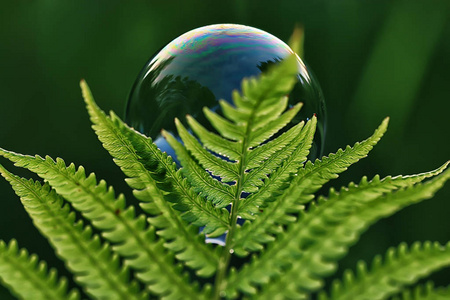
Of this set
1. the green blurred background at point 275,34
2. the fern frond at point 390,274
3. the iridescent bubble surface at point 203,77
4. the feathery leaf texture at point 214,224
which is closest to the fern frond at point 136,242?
the feathery leaf texture at point 214,224

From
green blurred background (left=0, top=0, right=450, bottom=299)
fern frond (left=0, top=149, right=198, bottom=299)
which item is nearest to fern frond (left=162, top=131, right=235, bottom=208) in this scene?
fern frond (left=0, top=149, right=198, bottom=299)

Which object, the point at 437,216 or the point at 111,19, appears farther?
the point at 111,19

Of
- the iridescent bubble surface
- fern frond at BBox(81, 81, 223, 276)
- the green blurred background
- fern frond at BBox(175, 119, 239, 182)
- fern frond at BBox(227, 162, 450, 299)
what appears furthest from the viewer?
the green blurred background

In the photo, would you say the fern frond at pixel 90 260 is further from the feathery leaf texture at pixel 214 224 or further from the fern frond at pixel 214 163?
the fern frond at pixel 214 163

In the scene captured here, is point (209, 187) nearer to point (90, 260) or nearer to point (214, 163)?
point (214, 163)

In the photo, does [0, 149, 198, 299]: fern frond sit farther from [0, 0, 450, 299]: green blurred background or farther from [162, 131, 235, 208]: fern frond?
[0, 0, 450, 299]: green blurred background

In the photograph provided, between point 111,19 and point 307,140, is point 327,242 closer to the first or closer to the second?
point 307,140

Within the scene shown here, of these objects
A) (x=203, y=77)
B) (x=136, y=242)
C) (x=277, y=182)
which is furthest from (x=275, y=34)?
(x=136, y=242)

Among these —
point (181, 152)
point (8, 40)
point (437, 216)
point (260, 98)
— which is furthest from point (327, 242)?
point (8, 40)
